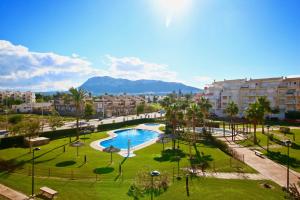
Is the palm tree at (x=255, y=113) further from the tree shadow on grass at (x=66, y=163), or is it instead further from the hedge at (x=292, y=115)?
the hedge at (x=292, y=115)

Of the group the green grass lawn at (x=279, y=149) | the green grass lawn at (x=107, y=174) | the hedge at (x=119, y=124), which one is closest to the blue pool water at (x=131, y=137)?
the hedge at (x=119, y=124)

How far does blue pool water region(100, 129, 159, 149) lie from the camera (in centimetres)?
4384

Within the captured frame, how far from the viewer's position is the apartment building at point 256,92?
71.1 m

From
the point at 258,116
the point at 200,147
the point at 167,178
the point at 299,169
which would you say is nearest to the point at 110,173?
the point at 167,178

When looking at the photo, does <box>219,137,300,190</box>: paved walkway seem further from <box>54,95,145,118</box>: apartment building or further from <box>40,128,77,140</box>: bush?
<box>54,95,145,118</box>: apartment building

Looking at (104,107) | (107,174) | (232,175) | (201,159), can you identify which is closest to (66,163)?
(107,174)

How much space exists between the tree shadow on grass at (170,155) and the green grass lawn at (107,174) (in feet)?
0.44

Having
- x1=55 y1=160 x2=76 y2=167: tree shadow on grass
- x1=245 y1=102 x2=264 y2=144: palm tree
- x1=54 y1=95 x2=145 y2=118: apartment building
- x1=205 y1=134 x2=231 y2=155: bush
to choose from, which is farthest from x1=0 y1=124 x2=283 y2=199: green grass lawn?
x1=54 y1=95 x2=145 y2=118: apartment building

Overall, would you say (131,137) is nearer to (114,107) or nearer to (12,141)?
(12,141)

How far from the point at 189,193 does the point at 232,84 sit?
248 feet

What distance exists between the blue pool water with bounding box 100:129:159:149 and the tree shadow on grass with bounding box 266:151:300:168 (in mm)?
22619

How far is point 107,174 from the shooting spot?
24.6m

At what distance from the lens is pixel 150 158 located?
102 feet

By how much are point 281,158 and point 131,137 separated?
30445mm
